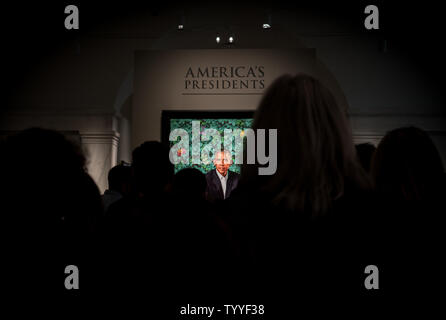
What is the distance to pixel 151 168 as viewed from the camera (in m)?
1.58

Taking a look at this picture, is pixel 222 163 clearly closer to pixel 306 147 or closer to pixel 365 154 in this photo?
pixel 365 154

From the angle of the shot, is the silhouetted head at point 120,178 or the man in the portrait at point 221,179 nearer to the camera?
the silhouetted head at point 120,178

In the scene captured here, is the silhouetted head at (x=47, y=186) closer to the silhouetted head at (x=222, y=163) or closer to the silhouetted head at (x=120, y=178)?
the silhouetted head at (x=120, y=178)

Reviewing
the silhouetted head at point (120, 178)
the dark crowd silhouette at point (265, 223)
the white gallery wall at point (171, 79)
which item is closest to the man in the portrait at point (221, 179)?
the white gallery wall at point (171, 79)

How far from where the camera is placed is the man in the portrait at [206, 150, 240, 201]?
5.22m

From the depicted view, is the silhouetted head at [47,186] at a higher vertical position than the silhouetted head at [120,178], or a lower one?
lower

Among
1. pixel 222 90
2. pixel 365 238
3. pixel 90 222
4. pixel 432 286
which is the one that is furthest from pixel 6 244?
pixel 222 90

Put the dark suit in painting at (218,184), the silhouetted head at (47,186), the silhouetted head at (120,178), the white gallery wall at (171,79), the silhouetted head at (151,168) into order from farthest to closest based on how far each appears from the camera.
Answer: the white gallery wall at (171,79), the dark suit in painting at (218,184), the silhouetted head at (120,178), the silhouetted head at (151,168), the silhouetted head at (47,186)

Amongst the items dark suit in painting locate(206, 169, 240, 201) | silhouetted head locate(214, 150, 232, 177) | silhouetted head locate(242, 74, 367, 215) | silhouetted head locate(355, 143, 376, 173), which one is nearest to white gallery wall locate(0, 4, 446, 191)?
silhouetted head locate(214, 150, 232, 177)

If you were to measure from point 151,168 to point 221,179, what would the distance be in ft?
12.5

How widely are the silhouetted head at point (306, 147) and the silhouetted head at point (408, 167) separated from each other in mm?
293

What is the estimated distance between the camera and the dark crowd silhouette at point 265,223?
0.87 metres

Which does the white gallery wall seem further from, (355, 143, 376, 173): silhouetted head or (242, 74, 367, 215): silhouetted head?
(242, 74, 367, 215): silhouetted head

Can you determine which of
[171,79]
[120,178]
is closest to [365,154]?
[120,178]
